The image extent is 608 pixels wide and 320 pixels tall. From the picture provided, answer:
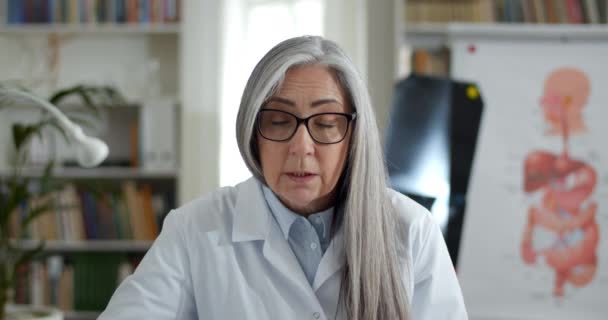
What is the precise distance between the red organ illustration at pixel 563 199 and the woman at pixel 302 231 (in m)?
1.60

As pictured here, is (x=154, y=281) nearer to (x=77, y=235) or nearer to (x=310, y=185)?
(x=310, y=185)

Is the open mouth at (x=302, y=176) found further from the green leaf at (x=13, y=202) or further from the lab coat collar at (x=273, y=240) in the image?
the green leaf at (x=13, y=202)

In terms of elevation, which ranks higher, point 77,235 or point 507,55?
point 507,55

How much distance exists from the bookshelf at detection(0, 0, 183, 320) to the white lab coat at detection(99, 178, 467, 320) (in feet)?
7.45

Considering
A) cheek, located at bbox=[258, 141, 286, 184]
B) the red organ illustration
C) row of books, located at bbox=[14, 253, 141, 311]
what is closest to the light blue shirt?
cheek, located at bbox=[258, 141, 286, 184]

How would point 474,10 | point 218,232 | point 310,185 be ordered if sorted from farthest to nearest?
Answer: 1. point 474,10
2. point 218,232
3. point 310,185

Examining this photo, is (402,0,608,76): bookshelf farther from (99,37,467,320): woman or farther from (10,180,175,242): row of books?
(99,37,467,320): woman

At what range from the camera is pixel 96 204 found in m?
3.46

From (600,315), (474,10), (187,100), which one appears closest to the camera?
(600,315)

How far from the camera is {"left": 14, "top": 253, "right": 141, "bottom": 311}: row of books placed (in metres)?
3.41

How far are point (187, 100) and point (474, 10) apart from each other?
1.50 m

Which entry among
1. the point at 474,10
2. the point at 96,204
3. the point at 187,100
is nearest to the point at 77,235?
the point at 96,204

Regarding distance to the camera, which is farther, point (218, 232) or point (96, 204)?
point (96, 204)

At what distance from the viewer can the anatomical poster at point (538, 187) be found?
8.80ft
